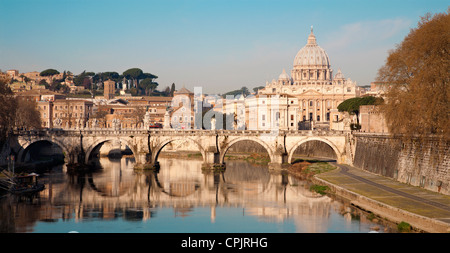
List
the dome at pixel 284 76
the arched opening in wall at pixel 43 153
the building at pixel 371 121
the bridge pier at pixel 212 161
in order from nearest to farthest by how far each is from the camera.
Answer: the building at pixel 371 121, the bridge pier at pixel 212 161, the arched opening in wall at pixel 43 153, the dome at pixel 284 76

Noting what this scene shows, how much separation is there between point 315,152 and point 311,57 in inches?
4279

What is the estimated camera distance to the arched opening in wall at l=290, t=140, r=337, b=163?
79.6 metres

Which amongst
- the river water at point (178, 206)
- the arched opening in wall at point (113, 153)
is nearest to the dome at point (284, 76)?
the arched opening in wall at point (113, 153)

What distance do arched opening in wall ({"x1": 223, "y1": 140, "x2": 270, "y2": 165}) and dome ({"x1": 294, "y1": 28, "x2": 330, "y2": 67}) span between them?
317 feet

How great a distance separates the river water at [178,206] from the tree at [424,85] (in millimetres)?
8027

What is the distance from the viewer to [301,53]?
627 feet

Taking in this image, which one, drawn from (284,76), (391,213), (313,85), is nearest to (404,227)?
(391,213)

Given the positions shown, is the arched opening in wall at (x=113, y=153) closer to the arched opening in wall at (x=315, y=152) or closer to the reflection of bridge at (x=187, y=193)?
the reflection of bridge at (x=187, y=193)

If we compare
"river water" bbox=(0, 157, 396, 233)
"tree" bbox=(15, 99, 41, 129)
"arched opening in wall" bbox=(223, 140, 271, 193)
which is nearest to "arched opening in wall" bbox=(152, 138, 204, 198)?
"river water" bbox=(0, 157, 396, 233)

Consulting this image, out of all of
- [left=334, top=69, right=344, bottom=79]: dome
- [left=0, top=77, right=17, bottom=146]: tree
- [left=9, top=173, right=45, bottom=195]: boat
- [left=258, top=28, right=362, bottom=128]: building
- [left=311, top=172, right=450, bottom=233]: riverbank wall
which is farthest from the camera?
[left=334, top=69, right=344, bottom=79]: dome

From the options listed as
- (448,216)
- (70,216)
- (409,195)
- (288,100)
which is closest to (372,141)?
(409,195)

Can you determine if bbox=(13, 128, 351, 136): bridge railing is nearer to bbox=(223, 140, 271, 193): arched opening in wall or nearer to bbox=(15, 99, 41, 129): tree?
bbox=(223, 140, 271, 193): arched opening in wall

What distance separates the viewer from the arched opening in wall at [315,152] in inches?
3135
